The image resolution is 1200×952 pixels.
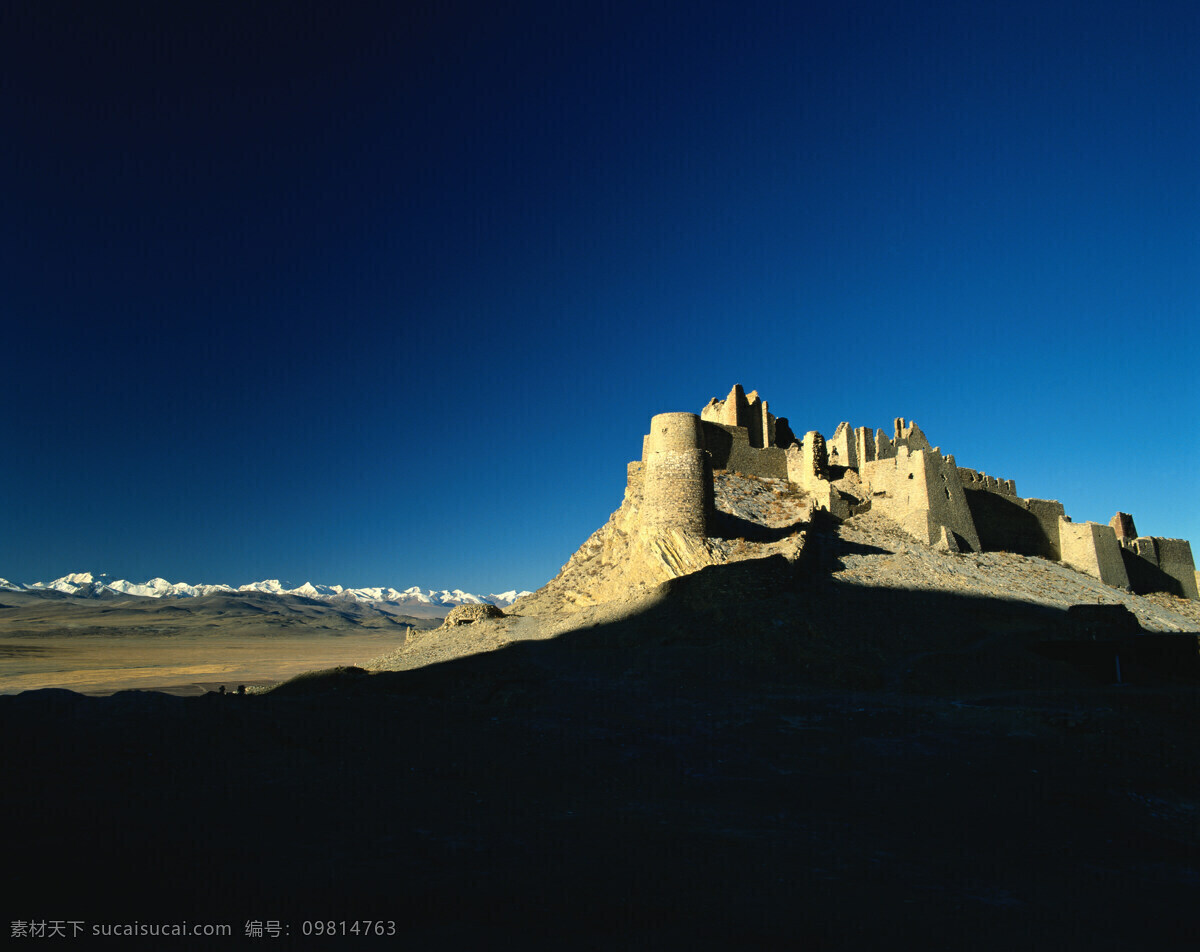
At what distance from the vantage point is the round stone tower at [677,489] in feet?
77.5

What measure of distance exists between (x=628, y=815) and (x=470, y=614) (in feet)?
76.8

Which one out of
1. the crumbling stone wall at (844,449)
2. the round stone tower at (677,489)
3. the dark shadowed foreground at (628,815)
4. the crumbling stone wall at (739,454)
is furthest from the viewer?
the crumbling stone wall at (844,449)

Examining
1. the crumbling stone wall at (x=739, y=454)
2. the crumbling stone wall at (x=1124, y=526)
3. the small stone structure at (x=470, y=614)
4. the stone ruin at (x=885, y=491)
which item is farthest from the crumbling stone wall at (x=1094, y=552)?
the small stone structure at (x=470, y=614)

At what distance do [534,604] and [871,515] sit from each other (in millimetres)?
16090

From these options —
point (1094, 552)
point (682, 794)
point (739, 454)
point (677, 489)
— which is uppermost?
point (739, 454)

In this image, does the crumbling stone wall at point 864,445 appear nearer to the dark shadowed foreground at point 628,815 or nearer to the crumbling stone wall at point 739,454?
the crumbling stone wall at point 739,454

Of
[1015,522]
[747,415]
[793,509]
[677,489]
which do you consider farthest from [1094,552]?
[677,489]

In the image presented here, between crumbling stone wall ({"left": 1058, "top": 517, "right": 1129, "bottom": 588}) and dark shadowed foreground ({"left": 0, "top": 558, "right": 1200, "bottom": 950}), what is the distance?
2372 cm

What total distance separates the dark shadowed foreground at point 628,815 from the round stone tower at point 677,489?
10.0 m

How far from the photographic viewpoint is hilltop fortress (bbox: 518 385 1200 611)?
Result: 23812 mm

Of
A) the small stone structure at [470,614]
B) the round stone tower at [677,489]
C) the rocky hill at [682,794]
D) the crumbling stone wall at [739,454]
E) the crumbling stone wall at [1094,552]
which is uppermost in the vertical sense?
the crumbling stone wall at [739,454]

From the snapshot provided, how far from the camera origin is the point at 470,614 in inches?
1148

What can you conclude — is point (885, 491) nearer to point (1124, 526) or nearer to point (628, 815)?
point (1124, 526)

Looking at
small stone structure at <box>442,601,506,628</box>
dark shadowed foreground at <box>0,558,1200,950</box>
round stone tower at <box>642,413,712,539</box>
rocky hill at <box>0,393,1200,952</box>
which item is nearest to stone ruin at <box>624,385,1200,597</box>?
round stone tower at <box>642,413,712,539</box>
